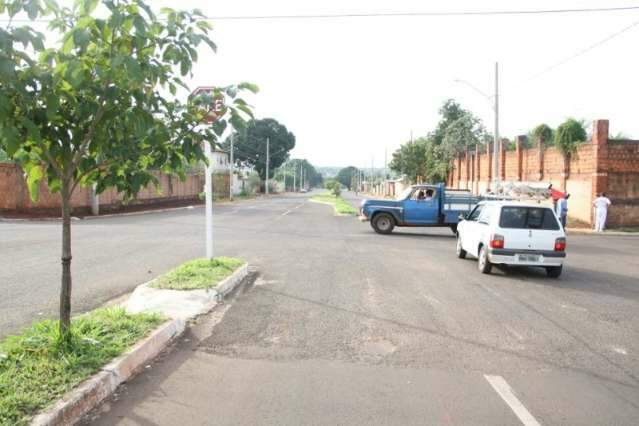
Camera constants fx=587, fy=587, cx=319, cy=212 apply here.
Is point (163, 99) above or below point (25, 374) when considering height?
above

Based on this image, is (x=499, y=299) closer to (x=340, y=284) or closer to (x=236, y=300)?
(x=340, y=284)

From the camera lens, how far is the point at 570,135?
92.5ft

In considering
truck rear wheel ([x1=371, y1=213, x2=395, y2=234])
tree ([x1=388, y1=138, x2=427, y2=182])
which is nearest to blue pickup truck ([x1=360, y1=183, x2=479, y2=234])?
truck rear wheel ([x1=371, y1=213, x2=395, y2=234])

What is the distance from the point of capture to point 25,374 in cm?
462

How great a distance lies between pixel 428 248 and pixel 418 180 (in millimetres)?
47172

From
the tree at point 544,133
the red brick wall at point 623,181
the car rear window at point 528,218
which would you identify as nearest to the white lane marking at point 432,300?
the car rear window at point 528,218

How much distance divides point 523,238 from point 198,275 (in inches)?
253

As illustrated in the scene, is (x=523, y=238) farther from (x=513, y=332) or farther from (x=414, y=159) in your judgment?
(x=414, y=159)

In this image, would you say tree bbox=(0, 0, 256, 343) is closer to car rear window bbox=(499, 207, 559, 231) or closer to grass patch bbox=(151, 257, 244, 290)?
grass patch bbox=(151, 257, 244, 290)

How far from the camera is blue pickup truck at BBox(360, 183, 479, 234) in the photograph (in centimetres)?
2231

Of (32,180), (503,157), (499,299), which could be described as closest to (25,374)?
(32,180)

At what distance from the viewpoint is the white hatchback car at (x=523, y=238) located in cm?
1166

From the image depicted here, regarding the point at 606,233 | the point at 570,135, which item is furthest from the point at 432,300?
the point at 570,135

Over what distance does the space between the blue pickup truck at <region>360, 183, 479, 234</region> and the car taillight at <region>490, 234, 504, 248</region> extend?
10531 millimetres
